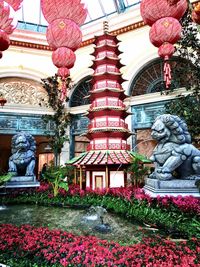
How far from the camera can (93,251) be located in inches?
119

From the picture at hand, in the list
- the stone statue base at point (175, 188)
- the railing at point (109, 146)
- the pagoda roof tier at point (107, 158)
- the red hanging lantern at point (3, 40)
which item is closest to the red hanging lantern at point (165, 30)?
the red hanging lantern at point (3, 40)

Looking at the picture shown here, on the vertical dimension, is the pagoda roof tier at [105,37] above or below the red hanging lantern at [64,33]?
above

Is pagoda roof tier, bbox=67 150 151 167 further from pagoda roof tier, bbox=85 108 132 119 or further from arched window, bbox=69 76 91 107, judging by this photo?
arched window, bbox=69 76 91 107

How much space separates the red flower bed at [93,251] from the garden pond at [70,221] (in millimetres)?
417

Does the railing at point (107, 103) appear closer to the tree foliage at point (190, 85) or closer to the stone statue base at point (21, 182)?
the tree foliage at point (190, 85)

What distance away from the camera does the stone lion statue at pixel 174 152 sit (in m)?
5.21

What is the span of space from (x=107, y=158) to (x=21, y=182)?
269cm

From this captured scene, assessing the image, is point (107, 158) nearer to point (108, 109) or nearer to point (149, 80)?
point (108, 109)

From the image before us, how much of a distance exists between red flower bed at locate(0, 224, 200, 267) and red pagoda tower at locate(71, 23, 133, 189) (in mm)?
4450

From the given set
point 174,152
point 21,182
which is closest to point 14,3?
point 174,152

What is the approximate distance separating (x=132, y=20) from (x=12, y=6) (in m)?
9.74

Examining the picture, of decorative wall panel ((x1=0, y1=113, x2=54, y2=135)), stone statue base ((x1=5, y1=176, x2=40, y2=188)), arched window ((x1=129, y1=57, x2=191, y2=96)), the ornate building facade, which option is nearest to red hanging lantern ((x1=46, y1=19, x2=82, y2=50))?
stone statue base ((x1=5, y1=176, x2=40, y2=188))

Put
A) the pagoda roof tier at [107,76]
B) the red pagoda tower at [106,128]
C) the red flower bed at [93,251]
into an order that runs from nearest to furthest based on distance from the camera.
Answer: the red flower bed at [93,251]
the red pagoda tower at [106,128]
the pagoda roof tier at [107,76]

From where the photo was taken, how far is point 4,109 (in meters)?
13.6
